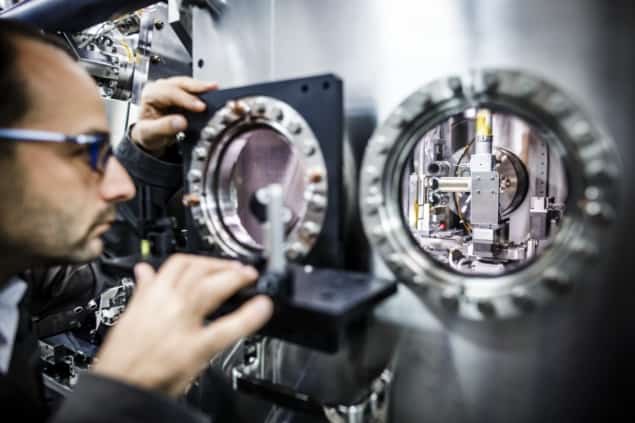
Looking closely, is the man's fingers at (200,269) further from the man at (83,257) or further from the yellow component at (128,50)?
the yellow component at (128,50)

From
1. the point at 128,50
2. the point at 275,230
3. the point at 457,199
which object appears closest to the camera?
the point at 275,230

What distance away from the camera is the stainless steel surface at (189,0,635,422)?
542 millimetres

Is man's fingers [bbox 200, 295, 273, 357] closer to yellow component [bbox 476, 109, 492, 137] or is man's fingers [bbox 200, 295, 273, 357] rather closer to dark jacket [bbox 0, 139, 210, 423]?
dark jacket [bbox 0, 139, 210, 423]

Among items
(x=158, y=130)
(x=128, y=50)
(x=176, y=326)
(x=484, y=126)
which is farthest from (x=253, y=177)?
(x=484, y=126)

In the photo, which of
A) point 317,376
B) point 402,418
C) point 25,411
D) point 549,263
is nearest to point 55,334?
point 25,411

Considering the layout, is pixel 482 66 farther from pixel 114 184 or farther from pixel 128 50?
pixel 128 50

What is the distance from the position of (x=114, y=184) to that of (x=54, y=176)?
0.09 meters

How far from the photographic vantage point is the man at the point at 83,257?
50cm

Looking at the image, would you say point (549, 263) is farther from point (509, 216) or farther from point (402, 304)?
point (509, 216)

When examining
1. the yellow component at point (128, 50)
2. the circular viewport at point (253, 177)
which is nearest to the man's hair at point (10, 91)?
the circular viewport at point (253, 177)

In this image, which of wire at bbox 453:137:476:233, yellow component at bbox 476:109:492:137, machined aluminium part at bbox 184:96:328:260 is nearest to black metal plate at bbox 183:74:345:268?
machined aluminium part at bbox 184:96:328:260

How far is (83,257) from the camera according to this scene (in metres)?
0.72

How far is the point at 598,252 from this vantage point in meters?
0.55

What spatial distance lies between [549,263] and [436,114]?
300mm
